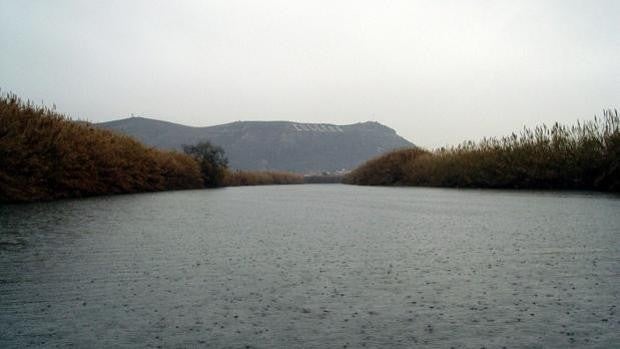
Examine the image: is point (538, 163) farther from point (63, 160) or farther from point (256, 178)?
point (256, 178)

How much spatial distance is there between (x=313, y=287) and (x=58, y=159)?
70.5 feet

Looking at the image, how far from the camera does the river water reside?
438 cm

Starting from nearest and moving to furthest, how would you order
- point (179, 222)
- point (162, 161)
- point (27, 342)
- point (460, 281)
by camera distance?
point (27, 342) → point (460, 281) → point (179, 222) → point (162, 161)

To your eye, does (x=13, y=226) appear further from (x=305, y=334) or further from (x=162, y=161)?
(x=162, y=161)

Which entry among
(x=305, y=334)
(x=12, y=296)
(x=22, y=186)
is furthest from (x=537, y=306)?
(x=22, y=186)

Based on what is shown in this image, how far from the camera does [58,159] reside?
24.5 meters

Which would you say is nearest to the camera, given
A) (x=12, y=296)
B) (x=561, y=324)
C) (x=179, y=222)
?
(x=561, y=324)

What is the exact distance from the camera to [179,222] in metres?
14.1

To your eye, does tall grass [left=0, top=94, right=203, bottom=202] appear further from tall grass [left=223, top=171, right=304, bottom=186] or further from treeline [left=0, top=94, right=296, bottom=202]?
tall grass [left=223, top=171, right=304, bottom=186]

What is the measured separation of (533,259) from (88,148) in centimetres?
2537

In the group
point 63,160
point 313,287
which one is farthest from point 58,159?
point 313,287

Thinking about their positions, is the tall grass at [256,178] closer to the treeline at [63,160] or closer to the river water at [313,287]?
the treeline at [63,160]

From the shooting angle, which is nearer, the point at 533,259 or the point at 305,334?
the point at 305,334

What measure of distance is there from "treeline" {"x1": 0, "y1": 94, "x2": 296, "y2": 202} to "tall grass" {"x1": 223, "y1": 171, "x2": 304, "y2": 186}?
26904 millimetres
